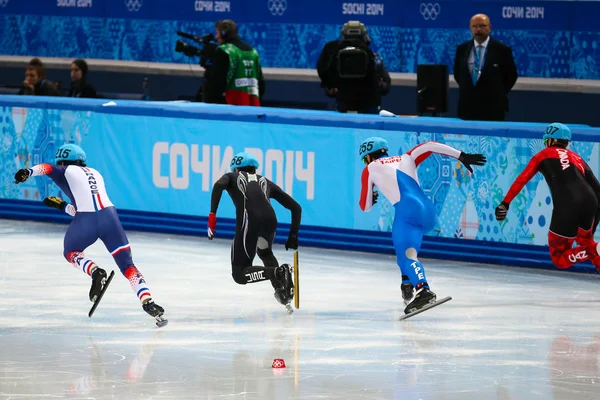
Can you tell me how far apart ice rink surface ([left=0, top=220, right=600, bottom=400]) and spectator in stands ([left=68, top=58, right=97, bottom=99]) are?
10.3 feet

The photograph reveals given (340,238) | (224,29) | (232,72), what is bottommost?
(340,238)

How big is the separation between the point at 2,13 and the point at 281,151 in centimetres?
913

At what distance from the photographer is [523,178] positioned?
1307 centimetres

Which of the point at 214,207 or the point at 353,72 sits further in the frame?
the point at 353,72

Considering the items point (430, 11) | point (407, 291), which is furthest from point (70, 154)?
point (430, 11)

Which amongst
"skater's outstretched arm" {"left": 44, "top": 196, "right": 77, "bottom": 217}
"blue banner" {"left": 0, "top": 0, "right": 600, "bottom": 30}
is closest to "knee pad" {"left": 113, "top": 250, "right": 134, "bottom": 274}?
"skater's outstretched arm" {"left": 44, "top": 196, "right": 77, "bottom": 217}

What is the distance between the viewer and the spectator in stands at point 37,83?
18.9 meters

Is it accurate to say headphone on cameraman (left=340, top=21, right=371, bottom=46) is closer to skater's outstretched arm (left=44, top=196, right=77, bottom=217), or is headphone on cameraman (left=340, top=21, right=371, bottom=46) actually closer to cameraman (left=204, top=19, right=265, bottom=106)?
cameraman (left=204, top=19, right=265, bottom=106)

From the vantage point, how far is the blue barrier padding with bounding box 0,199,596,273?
48.8ft

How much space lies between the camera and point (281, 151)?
52.9ft

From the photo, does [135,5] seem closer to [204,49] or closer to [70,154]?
[204,49]

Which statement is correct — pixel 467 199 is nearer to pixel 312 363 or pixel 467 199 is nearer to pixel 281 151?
pixel 281 151

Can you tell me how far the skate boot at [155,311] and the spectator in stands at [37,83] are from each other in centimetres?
799

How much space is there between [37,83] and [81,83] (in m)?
1.11
